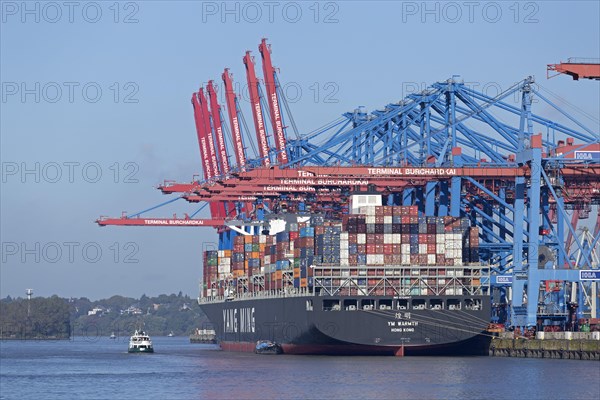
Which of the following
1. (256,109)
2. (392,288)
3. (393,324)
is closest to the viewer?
(393,324)

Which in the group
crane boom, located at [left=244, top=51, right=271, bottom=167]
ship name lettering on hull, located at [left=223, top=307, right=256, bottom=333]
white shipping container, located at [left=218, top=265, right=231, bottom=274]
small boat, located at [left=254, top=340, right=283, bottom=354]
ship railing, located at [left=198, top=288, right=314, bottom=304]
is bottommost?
small boat, located at [left=254, top=340, right=283, bottom=354]

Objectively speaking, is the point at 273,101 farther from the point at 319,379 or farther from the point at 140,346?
the point at 319,379

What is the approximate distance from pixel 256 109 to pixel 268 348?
28.1 m

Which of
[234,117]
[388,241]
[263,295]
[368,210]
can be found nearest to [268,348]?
[263,295]

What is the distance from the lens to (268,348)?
8550 cm

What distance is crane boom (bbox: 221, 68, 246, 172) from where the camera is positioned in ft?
390

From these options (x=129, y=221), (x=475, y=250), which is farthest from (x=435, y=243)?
(x=129, y=221)

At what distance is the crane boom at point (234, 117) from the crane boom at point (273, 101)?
13386 mm

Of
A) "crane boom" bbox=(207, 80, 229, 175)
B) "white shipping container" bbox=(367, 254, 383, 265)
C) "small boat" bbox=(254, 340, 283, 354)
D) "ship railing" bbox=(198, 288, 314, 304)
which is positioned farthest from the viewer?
"crane boom" bbox=(207, 80, 229, 175)

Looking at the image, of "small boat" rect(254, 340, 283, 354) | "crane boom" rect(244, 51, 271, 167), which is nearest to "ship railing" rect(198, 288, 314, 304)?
"small boat" rect(254, 340, 283, 354)

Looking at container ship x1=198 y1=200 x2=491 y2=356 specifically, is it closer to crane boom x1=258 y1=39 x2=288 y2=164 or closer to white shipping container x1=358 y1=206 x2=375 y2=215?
white shipping container x1=358 y1=206 x2=375 y2=215

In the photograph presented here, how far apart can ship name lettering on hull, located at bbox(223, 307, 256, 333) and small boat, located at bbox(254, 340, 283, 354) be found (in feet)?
15.2

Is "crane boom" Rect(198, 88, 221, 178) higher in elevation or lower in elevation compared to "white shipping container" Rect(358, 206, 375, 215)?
higher

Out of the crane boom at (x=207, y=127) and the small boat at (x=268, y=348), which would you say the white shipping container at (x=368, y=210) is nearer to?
the small boat at (x=268, y=348)
